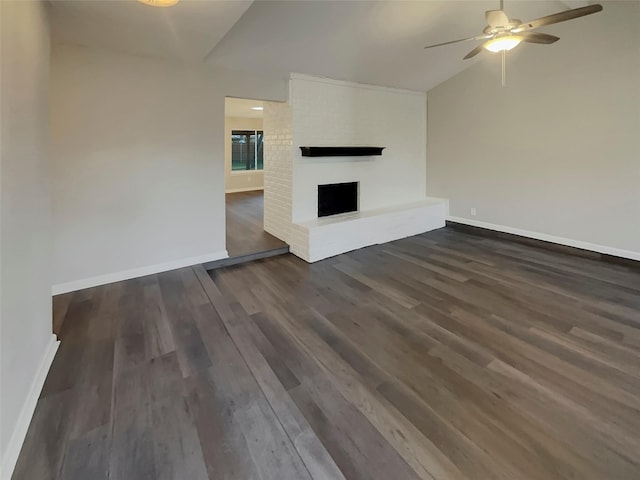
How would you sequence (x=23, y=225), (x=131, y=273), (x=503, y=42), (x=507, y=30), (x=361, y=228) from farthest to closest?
(x=361, y=228), (x=131, y=273), (x=503, y=42), (x=507, y=30), (x=23, y=225)

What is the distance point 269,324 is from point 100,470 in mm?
1507

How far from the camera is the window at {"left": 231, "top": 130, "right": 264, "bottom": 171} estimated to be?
10438 mm

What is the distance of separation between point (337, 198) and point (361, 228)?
0.68m

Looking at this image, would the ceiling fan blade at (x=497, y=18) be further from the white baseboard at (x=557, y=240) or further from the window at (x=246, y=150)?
the window at (x=246, y=150)

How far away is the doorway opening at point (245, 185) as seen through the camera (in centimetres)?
486

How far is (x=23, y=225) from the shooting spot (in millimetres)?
1844

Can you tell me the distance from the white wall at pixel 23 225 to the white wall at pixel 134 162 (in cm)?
99

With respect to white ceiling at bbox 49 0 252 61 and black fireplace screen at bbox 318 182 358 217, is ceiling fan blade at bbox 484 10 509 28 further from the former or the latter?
black fireplace screen at bbox 318 182 358 217

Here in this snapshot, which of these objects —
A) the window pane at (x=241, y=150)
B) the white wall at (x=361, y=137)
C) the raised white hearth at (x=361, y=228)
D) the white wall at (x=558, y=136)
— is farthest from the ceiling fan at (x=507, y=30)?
the window pane at (x=241, y=150)

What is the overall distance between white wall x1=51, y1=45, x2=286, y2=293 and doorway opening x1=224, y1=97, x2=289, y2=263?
2.29 ft

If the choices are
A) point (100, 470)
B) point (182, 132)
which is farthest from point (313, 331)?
point (182, 132)


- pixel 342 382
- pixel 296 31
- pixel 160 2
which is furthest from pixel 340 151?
pixel 342 382

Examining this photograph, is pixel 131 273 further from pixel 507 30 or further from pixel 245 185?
pixel 245 185

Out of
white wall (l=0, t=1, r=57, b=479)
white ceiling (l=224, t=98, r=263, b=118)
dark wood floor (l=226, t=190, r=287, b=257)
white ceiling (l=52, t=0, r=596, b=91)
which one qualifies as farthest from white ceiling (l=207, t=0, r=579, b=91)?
white ceiling (l=224, t=98, r=263, b=118)
